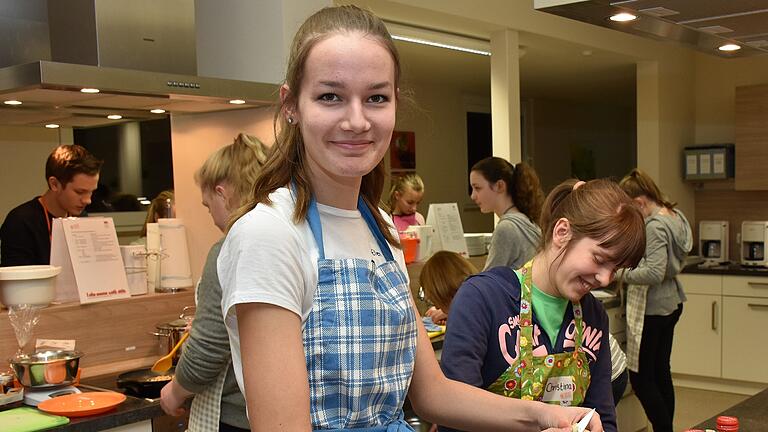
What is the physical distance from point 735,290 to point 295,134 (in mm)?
5747

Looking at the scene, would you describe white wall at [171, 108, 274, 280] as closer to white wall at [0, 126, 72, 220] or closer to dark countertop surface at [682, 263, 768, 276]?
white wall at [0, 126, 72, 220]

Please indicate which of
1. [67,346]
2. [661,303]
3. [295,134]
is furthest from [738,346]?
[295,134]

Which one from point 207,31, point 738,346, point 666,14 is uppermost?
point 207,31

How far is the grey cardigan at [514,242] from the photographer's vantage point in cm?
395

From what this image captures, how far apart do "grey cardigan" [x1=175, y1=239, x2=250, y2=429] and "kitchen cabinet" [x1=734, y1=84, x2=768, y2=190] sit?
5.50 meters

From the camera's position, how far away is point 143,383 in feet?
8.45

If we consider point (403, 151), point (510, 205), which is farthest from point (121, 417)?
point (403, 151)

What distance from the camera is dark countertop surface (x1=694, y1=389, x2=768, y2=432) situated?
1.91m

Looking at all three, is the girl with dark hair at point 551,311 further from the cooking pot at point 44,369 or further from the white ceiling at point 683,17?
the cooking pot at point 44,369

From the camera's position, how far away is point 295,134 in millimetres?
1123

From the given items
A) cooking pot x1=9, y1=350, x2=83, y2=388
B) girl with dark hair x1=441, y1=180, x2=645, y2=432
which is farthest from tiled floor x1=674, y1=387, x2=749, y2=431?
cooking pot x1=9, y1=350, x2=83, y2=388

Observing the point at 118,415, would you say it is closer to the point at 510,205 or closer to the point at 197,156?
the point at 197,156

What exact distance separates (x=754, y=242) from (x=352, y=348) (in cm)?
602

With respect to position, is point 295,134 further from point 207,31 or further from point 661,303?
point 661,303
